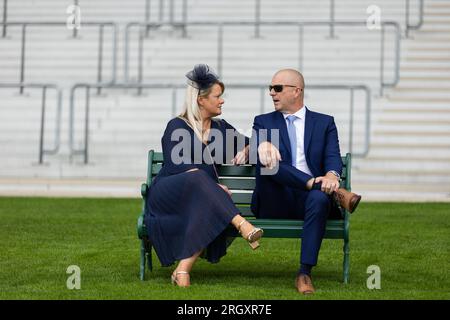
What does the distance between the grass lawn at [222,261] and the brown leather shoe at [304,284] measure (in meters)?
0.06

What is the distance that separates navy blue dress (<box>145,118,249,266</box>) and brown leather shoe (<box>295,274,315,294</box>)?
1.67ft

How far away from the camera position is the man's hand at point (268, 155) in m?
7.06

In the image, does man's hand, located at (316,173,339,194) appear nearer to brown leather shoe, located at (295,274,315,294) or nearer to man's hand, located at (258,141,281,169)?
man's hand, located at (258,141,281,169)

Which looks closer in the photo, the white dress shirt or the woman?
the woman

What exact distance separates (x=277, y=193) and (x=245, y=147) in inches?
16.5

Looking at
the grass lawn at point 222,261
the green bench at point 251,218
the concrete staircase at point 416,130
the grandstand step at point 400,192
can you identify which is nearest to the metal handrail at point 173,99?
the concrete staircase at point 416,130

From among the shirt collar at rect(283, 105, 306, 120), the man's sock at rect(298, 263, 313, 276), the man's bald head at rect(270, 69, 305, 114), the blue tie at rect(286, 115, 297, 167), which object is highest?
the man's bald head at rect(270, 69, 305, 114)

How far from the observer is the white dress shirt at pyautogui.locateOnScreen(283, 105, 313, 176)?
24.0 feet

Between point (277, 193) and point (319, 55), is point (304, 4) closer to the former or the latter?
point (319, 55)

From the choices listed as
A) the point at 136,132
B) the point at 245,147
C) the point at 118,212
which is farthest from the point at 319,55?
the point at 245,147

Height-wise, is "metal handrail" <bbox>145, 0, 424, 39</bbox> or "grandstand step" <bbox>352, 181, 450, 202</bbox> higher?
"metal handrail" <bbox>145, 0, 424, 39</bbox>

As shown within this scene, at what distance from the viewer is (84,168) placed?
15.0 metres

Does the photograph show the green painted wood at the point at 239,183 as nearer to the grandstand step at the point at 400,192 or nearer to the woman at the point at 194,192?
the woman at the point at 194,192

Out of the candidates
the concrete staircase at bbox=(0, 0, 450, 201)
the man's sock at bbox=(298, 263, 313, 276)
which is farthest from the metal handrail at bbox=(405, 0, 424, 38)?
the man's sock at bbox=(298, 263, 313, 276)
